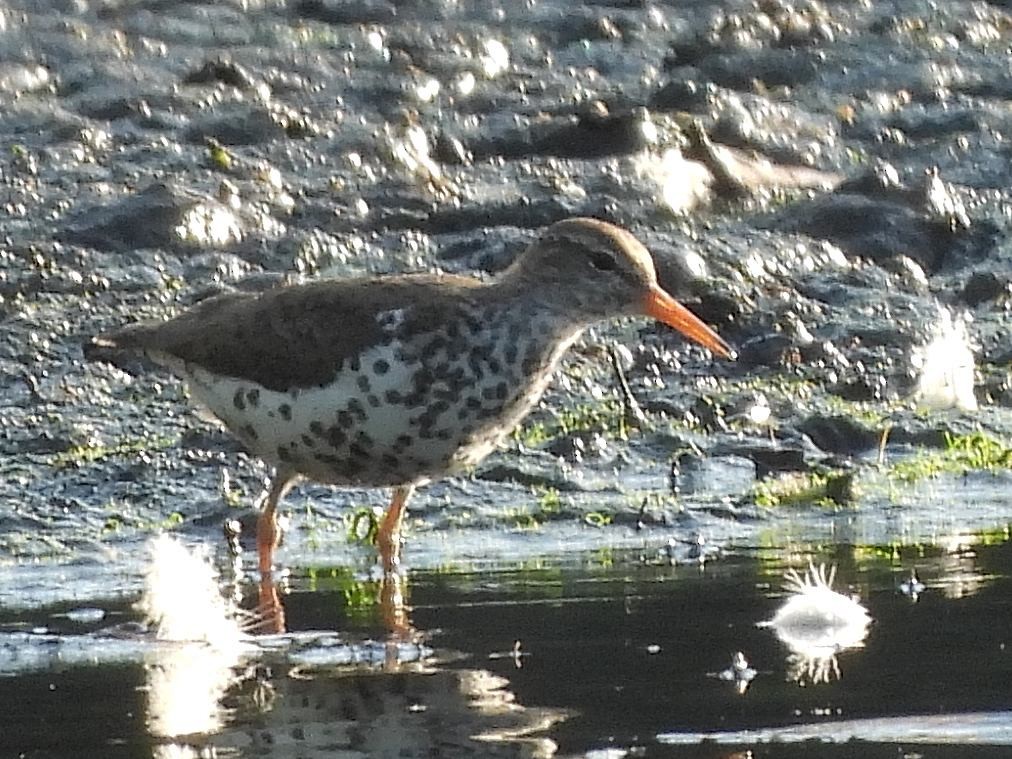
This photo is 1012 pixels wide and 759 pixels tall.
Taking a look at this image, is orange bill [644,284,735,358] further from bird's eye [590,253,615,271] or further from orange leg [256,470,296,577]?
orange leg [256,470,296,577]

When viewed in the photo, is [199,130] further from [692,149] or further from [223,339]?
[223,339]

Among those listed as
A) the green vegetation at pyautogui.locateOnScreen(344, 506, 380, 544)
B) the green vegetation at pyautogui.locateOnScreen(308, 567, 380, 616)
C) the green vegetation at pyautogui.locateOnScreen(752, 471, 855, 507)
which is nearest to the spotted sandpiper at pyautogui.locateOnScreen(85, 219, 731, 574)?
the green vegetation at pyautogui.locateOnScreen(308, 567, 380, 616)

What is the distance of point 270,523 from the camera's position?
8.76 metres

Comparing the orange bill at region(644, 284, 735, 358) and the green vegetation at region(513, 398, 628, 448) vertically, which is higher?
the orange bill at region(644, 284, 735, 358)

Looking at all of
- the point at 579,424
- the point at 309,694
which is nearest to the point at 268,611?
the point at 309,694

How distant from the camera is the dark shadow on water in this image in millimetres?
6160

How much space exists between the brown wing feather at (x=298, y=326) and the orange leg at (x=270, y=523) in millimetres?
414

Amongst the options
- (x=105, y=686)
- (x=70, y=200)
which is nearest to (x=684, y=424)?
(x=70, y=200)

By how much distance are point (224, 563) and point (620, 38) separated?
19.9 feet

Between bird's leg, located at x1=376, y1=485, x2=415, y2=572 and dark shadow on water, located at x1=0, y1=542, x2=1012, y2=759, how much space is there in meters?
0.21

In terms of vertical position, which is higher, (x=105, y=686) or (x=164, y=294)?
(x=164, y=294)

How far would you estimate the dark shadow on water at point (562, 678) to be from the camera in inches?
243

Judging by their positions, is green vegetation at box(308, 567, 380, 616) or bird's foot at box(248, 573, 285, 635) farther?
green vegetation at box(308, 567, 380, 616)

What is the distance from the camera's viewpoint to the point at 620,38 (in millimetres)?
14203
